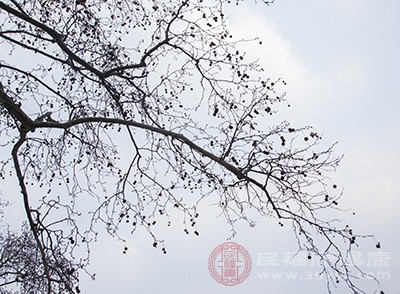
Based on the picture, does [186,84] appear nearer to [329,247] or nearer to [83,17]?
[83,17]

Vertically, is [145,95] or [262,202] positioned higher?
[145,95]

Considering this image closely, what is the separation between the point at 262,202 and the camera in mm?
3512

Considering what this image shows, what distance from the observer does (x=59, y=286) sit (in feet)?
12.2

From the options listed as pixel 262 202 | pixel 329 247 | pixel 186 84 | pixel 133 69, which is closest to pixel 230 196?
pixel 262 202

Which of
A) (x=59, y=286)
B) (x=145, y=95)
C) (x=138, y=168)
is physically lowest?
(x=59, y=286)

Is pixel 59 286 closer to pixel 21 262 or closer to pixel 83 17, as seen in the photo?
pixel 21 262

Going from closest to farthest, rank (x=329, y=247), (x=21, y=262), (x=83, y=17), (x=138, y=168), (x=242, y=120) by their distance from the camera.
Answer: (x=329, y=247) < (x=242, y=120) < (x=138, y=168) < (x=83, y=17) < (x=21, y=262)

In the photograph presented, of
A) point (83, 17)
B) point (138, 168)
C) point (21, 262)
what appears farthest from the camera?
point (21, 262)

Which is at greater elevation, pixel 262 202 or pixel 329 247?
pixel 262 202

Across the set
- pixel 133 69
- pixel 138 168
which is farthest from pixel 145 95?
pixel 138 168

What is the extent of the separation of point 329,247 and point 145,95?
2082mm

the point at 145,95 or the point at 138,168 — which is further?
the point at 145,95

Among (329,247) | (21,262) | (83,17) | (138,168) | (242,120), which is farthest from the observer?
(21,262)

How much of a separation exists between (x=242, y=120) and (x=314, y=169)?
64 centimetres
